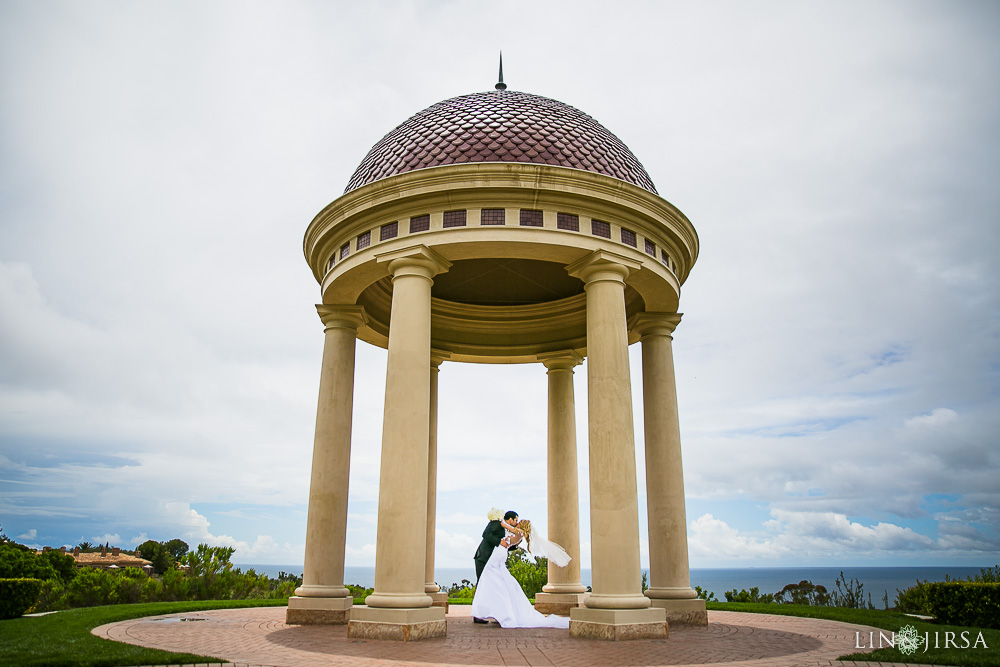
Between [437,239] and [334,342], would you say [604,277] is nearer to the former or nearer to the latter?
[437,239]

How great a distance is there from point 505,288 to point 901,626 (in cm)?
1717

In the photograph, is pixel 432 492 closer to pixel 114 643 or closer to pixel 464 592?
pixel 464 592

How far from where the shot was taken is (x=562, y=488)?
27.4 m

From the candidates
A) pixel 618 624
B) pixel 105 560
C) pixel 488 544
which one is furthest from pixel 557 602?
pixel 105 560

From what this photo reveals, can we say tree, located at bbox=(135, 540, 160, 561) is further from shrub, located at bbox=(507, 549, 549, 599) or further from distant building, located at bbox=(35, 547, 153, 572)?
shrub, located at bbox=(507, 549, 549, 599)

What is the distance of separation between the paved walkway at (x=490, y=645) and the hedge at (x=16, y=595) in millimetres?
3367

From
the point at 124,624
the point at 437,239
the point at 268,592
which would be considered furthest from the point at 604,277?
the point at 268,592

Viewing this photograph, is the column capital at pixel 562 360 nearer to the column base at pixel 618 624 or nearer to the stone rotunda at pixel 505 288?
the stone rotunda at pixel 505 288

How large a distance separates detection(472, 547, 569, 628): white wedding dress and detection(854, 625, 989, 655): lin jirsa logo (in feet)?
25.8

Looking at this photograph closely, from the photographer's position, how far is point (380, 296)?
1046 inches

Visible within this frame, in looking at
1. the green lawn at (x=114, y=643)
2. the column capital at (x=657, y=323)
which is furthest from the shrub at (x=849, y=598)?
the column capital at (x=657, y=323)

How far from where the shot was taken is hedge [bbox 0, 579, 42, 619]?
20016 millimetres

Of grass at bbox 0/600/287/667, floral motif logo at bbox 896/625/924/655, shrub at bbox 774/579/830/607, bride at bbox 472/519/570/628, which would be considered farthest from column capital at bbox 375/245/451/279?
shrub at bbox 774/579/830/607

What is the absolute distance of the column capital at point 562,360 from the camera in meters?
29.0
